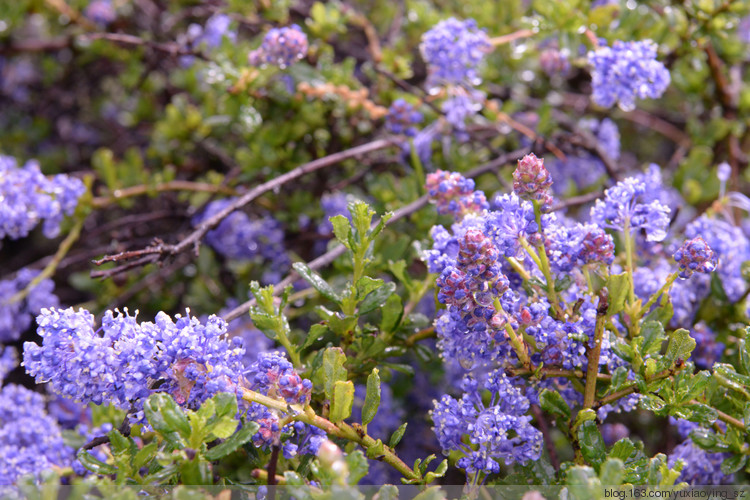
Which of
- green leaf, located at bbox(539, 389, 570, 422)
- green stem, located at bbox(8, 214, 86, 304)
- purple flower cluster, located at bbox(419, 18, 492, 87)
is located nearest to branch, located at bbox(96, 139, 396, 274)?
purple flower cluster, located at bbox(419, 18, 492, 87)

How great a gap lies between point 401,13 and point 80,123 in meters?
1.79

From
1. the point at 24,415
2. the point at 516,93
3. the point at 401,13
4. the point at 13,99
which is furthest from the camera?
the point at 13,99

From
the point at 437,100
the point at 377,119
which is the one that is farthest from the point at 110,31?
the point at 437,100

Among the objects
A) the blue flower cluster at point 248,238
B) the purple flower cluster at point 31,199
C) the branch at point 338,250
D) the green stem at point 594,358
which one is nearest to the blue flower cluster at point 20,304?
the purple flower cluster at point 31,199

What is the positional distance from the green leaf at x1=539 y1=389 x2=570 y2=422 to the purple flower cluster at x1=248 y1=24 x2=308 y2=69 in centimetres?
138

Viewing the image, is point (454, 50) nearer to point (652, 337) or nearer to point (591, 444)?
point (652, 337)

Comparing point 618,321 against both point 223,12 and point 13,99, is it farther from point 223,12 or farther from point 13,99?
point 13,99

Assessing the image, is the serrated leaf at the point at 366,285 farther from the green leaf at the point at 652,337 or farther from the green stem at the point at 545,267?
the green leaf at the point at 652,337

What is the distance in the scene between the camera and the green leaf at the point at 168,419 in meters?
1.22

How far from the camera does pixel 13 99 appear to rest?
3.33 meters

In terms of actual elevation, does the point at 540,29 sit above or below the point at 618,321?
above

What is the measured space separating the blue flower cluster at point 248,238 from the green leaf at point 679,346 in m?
1.35

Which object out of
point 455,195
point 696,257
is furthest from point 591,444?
point 455,195

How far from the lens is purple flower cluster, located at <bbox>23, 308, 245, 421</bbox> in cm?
131
